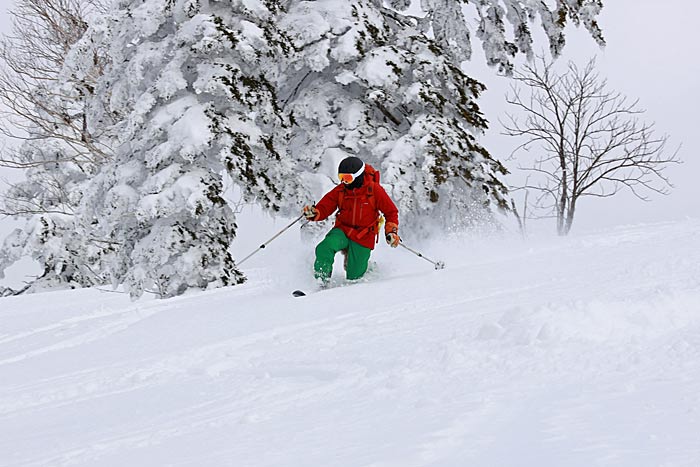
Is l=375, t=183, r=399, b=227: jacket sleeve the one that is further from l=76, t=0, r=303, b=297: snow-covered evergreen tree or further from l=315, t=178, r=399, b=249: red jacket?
l=76, t=0, r=303, b=297: snow-covered evergreen tree

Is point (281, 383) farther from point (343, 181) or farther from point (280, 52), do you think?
point (280, 52)

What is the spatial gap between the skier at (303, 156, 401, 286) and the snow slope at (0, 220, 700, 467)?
1830 mm

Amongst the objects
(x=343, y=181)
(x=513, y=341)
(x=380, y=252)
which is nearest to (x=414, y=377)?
(x=513, y=341)

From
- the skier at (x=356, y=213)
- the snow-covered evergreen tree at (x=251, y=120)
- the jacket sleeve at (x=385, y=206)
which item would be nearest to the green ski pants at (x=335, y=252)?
the skier at (x=356, y=213)

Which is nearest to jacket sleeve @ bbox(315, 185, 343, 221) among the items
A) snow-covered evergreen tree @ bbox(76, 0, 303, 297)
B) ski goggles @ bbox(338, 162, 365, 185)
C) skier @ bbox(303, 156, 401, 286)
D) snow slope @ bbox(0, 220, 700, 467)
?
skier @ bbox(303, 156, 401, 286)

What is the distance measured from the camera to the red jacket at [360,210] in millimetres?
7633

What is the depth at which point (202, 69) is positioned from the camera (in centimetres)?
1095

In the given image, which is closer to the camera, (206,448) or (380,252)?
(206,448)

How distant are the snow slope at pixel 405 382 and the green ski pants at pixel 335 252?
154cm

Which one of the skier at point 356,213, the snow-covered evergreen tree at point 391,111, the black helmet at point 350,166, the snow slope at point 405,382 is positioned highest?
the snow-covered evergreen tree at point 391,111

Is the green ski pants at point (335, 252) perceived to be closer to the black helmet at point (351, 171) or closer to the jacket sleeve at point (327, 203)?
the jacket sleeve at point (327, 203)

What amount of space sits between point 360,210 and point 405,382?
197 inches

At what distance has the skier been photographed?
755 cm

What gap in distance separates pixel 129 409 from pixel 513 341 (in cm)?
174
